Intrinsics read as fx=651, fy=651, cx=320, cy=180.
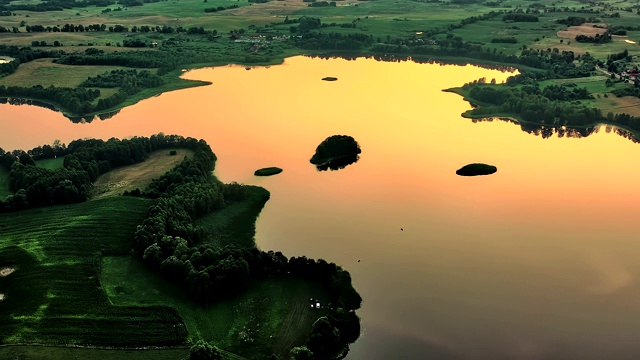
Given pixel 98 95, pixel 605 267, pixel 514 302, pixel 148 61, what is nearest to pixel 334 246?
pixel 514 302

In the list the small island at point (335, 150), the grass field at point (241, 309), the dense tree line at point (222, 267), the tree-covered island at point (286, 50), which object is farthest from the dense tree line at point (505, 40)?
the grass field at point (241, 309)

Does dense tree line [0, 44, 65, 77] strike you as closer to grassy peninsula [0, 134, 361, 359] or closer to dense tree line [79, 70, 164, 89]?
dense tree line [79, 70, 164, 89]

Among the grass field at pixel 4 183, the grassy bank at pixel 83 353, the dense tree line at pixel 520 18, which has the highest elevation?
the dense tree line at pixel 520 18

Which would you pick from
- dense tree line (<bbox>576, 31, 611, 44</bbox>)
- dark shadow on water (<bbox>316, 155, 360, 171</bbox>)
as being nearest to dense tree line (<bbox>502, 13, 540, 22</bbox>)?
dense tree line (<bbox>576, 31, 611, 44</bbox>)

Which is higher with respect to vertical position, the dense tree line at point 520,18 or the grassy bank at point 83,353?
the dense tree line at point 520,18

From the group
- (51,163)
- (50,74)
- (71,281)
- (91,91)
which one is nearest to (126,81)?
(91,91)

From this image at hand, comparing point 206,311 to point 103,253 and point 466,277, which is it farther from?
point 466,277

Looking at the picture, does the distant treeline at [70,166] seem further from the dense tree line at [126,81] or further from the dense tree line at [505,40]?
the dense tree line at [505,40]
